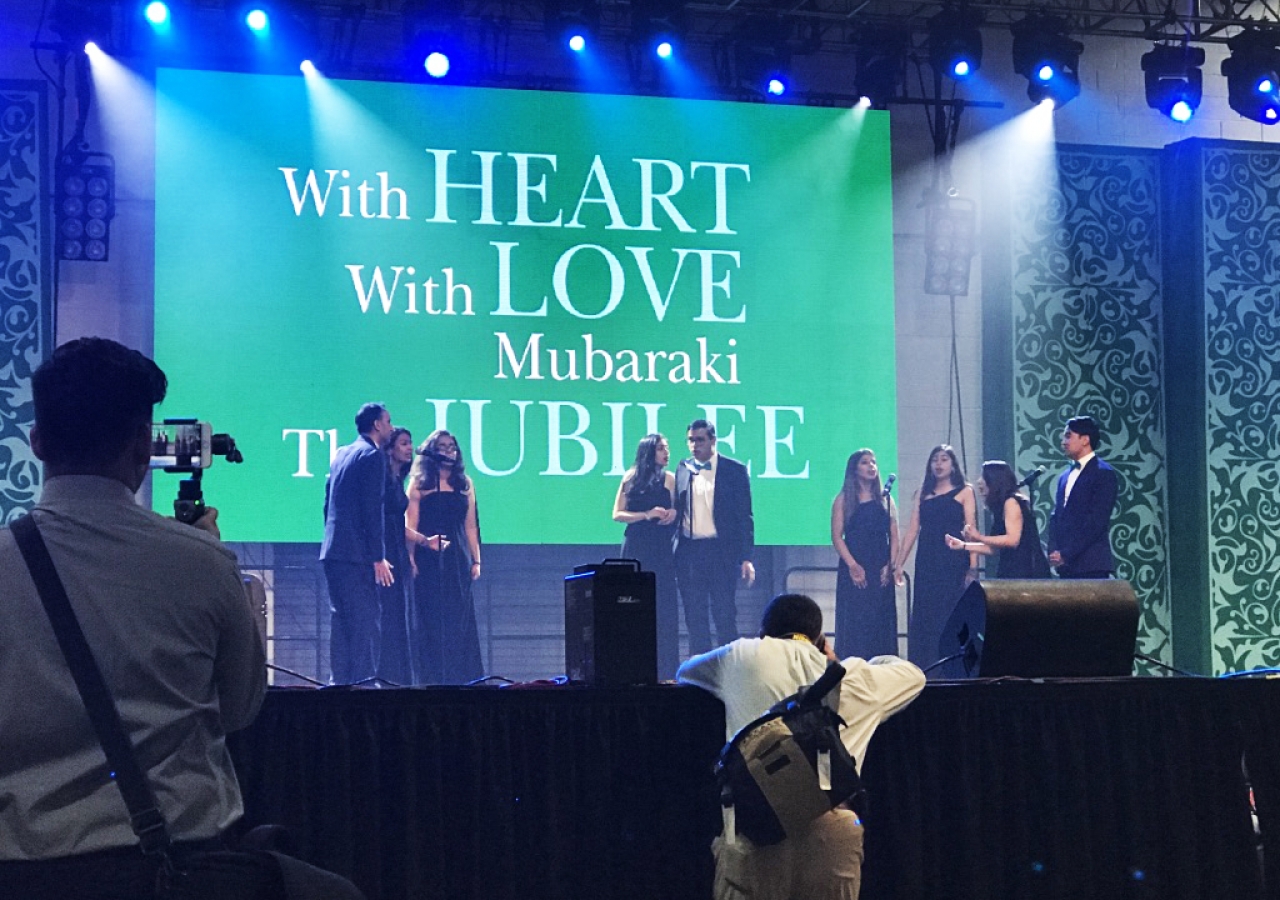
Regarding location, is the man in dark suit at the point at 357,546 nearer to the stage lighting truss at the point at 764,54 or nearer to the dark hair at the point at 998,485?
the stage lighting truss at the point at 764,54

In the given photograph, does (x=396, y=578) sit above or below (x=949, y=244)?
below

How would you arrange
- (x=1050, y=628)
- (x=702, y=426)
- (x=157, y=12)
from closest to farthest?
(x=1050, y=628) → (x=157, y=12) → (x=702, y=426)

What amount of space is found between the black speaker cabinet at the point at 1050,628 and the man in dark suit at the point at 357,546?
423 cm

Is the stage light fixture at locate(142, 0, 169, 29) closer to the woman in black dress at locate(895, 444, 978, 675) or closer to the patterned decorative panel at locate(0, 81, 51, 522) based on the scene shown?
the patterned decorative panel at locate(0, 81, 51, 522)

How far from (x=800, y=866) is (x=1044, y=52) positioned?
6540mm

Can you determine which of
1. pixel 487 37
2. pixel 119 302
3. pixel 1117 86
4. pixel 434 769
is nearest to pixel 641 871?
pixel 434 769

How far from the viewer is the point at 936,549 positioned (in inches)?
348

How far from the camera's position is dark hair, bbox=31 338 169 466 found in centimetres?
184

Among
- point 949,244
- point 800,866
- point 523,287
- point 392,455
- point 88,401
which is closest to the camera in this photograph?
point 88,401

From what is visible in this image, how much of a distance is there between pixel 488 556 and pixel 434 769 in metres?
6.33

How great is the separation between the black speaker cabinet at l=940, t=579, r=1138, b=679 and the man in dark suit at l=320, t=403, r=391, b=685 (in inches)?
166

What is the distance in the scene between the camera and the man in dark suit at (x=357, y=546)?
782 centimetres

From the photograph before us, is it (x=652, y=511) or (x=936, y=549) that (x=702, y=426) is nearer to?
(x=652, y=511)

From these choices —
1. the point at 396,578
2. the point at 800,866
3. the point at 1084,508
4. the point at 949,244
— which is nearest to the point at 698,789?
the point at 800,866
